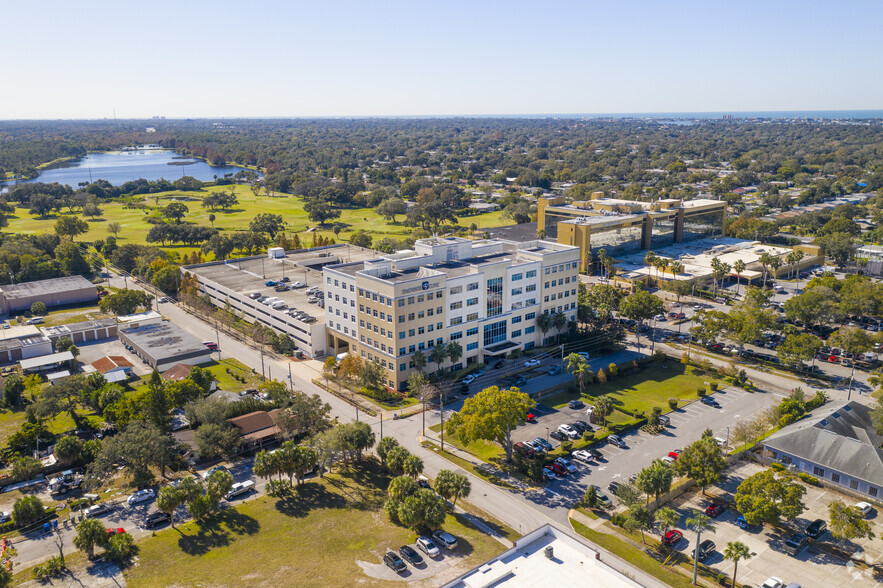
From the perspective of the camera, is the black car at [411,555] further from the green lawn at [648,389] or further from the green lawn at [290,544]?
the green lawn at [648,389]

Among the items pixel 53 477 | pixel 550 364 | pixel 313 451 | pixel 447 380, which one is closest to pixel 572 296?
pixel 550 364

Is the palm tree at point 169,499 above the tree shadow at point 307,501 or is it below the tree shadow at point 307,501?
above

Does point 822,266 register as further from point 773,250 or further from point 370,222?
point 370,222

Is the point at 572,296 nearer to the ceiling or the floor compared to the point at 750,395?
nearer to the ceiling

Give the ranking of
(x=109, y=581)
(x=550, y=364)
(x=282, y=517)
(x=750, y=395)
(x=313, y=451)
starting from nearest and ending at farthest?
1. (x=109, y=581)
2. (x=282, y=517)
3. (x=313, y=451)
4. (x=750, y=395)
5. (x=550, y=364)

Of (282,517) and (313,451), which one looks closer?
(282,517)

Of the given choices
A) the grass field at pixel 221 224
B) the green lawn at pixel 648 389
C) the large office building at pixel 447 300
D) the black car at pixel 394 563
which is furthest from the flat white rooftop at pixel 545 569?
the grass field at pixel 221 224

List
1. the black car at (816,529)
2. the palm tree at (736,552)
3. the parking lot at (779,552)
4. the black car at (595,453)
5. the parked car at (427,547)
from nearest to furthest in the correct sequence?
the palm tree at (736,552) → the parking lot at (779,552) → the parked car at (427,547) → the black car at (816,529) → the black car at (595,453)

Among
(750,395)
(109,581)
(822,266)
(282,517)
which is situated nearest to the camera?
(109,581)
